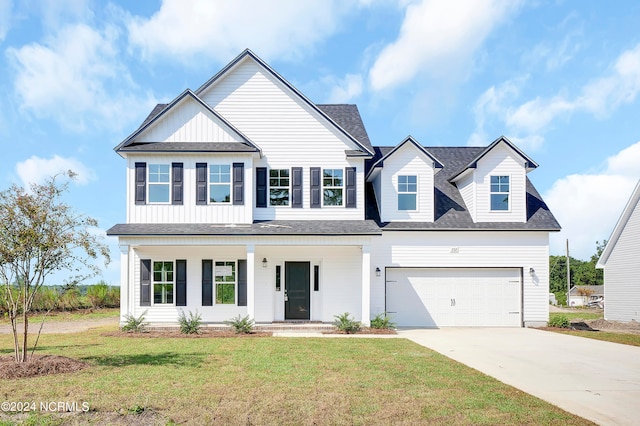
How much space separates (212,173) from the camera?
19.0 m

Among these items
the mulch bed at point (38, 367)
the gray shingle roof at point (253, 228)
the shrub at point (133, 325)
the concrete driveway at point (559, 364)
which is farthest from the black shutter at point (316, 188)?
the mulch bed at point (38, 367)

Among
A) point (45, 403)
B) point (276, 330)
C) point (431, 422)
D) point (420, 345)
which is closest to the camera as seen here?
point (431, 422)

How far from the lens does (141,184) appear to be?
18797mm

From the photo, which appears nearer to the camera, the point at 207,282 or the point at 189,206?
the point at 189,206

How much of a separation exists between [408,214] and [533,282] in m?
5.38

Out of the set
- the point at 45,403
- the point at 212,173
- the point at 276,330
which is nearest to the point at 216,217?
the point at 212,173

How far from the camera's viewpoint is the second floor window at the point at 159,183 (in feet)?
62.0

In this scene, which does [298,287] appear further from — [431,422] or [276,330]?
[431,422]

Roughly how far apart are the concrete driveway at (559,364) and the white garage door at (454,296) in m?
1.32

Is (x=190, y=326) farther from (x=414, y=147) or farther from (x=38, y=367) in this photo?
(x=414, y=147)

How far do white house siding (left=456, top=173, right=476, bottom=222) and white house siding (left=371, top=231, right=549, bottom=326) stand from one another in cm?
103

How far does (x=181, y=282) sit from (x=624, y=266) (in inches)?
779

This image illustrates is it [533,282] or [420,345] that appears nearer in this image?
[420,345]

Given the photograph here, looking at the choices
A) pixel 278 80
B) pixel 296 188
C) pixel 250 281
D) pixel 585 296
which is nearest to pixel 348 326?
pixel 250 281
